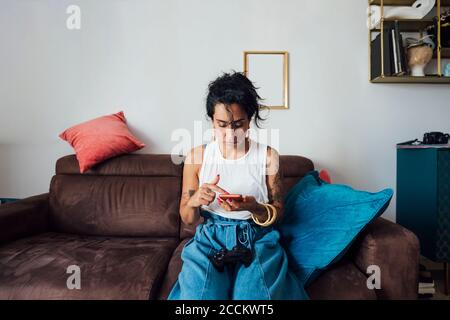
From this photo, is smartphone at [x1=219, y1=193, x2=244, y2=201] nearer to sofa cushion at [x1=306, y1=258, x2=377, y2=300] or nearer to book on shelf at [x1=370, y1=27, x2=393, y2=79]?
sofa cushion at [x1=306, y1=258, x2=377, y2=300]

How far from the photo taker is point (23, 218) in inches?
55.7

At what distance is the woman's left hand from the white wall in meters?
0.99

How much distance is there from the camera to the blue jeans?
0.84 metres

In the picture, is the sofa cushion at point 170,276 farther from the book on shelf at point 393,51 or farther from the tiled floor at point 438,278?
the book on shelf at point 393,51

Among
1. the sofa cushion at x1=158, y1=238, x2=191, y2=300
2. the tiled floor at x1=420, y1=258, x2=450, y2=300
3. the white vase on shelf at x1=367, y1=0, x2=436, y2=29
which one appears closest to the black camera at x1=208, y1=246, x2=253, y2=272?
the sofa cushion at x1=158, y1=238, x2=191, y2=300

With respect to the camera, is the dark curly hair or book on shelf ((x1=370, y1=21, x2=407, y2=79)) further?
book on shelf ((x1=370, y1=21, x2=407, y2=79))

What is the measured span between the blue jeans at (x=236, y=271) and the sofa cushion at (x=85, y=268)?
0.20 m

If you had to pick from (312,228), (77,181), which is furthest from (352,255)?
(77,181)

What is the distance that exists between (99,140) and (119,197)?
14.6 inches

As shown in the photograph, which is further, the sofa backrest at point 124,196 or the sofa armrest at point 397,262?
the sofa backrest at point 124,196

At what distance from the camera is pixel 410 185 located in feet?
5.69

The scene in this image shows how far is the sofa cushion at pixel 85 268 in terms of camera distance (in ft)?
3.18

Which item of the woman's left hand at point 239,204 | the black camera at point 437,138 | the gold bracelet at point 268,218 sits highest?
the black camera at point 437,138

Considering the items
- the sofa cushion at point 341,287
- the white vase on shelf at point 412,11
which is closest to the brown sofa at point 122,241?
the sofa cushion at point 341,287
